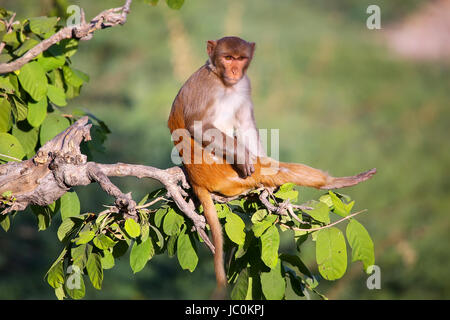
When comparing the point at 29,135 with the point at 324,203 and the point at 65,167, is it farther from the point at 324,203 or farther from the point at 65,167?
the point at 324,203

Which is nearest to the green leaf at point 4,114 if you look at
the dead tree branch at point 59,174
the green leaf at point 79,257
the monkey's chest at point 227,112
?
the dead tree branch at point 59,174

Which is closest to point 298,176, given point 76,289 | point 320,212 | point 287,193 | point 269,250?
point 287,193

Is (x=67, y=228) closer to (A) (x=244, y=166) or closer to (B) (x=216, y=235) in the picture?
(B) (x=216, y=235)

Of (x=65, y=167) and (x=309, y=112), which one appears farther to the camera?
(x=309, y=112)

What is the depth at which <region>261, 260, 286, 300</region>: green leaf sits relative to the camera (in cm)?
281

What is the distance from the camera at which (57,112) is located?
375 cm

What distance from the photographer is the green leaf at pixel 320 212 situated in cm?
282

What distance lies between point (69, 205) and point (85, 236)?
65cm

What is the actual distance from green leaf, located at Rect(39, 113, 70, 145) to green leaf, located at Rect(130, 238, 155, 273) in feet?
3.33

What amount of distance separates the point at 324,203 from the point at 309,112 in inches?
355

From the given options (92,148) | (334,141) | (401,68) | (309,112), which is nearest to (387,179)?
(334,141)

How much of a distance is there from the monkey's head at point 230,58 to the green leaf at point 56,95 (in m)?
1.11

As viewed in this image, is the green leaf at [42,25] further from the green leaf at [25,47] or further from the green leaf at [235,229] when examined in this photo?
the green leaf at [235,229]
